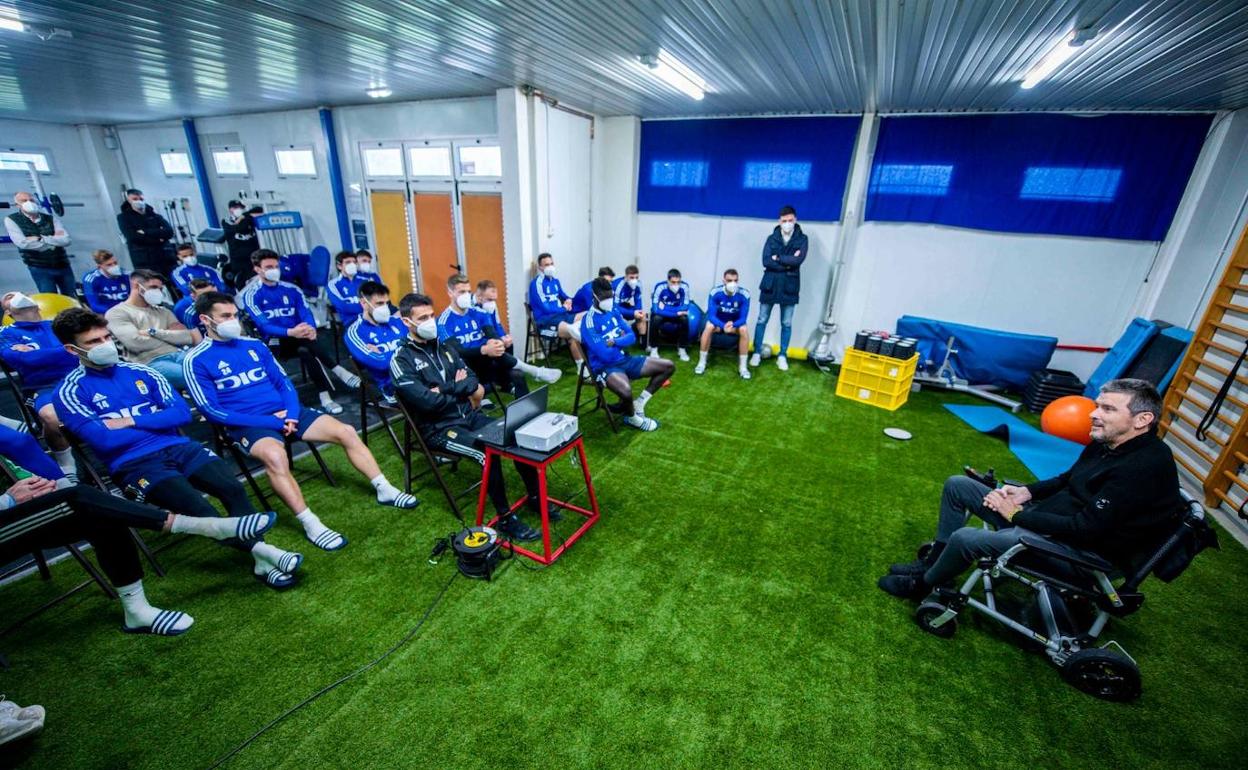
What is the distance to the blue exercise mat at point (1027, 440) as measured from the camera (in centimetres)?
398

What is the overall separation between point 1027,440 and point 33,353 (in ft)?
26.2

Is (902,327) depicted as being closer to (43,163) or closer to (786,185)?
(786,185)

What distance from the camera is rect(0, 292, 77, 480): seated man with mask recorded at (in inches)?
131

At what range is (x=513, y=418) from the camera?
8.63ft

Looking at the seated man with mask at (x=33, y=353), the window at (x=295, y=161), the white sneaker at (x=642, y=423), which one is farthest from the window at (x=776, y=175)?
the seated man with mask at (x=33, y=353)

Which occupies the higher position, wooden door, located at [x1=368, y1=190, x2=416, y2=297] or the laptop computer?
wooden door, located at [x1=368, y1=190, x2=416, y2=297]

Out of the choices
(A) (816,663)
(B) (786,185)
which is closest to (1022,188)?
(B) (786,185)

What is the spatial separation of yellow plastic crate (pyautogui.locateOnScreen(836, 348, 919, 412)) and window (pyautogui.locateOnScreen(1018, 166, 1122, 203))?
2265 mm

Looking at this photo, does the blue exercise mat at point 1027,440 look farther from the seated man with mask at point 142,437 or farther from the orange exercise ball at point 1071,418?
the seated man with mask at point 142,437

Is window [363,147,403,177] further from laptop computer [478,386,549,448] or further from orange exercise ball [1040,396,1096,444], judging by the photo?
orange exercise ball [1040,396,1096,444]

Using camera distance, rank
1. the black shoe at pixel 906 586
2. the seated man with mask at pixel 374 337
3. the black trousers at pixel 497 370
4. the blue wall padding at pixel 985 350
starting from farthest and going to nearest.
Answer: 1. the blue wall padding at pixel 985 350
2. the black trousers at pixel 497 370
3. the seated man with mask at pixel 374 337
4. the black shoe at pixel 906 586

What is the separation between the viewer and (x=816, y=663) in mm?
2215

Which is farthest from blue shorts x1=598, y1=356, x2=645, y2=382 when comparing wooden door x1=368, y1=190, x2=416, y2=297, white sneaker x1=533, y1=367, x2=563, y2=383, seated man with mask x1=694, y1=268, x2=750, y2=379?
wooden door x1=368, y1=190, x2=416, y2=297

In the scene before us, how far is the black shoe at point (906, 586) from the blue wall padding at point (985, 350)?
429 centimetres
